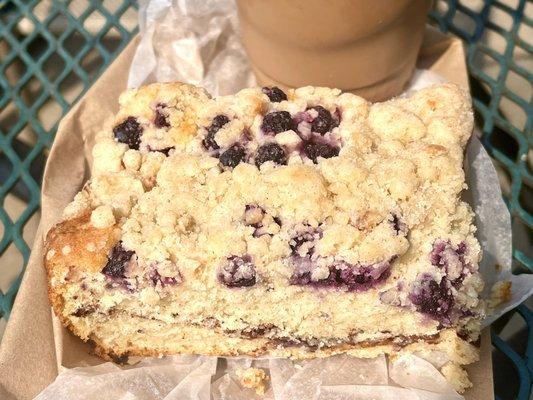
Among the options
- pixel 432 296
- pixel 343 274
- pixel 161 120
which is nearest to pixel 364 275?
pixel 343 274

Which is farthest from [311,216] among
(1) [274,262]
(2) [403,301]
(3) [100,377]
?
(3) [100,377]

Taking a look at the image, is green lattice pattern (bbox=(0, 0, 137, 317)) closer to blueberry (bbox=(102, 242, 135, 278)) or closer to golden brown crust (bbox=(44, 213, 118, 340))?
golden brown crust (bbox=(44, 213, 118, 340))

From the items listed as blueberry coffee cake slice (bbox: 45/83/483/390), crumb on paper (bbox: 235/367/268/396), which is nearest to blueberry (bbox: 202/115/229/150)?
blueberry coffee cake slice (bbox: 45/83/483/390)

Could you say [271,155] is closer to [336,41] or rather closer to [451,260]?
[336,41]

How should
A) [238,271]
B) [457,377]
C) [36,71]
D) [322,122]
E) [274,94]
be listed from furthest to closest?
[36,71] → [274,94] → [322,122] → [457,377] → [238,271]

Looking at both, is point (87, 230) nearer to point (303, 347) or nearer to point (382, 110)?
point (303, 347)

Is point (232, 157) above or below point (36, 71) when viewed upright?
below
